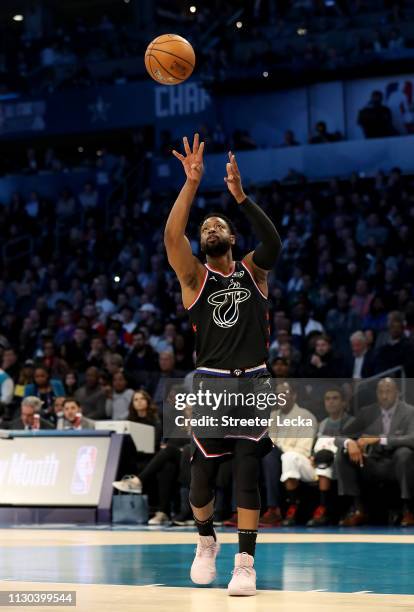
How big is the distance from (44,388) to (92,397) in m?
0.90

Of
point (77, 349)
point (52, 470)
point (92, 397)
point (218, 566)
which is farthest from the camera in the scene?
point (77, 349)

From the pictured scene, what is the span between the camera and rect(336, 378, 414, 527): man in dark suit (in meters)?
14.4

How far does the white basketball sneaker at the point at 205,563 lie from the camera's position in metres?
7.87

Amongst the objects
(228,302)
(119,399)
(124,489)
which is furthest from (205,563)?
(119,399)

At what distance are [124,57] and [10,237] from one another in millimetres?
8693

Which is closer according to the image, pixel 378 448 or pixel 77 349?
pixel 378 448

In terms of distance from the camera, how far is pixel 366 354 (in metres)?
17.0

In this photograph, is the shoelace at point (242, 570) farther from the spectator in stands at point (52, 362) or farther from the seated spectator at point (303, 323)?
→ the spectator in stands at point (52, 362)

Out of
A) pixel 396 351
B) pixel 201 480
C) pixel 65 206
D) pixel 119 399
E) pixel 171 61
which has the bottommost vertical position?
pixel 201 480

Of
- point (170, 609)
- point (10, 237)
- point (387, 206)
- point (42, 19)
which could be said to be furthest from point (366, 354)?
point (42, 19)

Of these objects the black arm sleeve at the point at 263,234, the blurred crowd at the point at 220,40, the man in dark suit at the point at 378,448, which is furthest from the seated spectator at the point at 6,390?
the blurred crowd at the point at 220,40

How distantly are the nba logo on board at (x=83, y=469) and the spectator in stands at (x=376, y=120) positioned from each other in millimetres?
15169

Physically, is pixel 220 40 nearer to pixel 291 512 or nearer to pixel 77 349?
pixel 77 349

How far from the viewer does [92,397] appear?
719 inches
